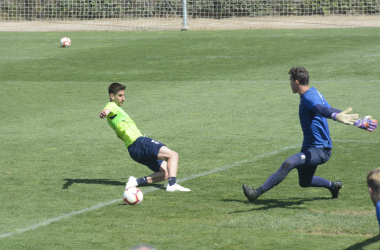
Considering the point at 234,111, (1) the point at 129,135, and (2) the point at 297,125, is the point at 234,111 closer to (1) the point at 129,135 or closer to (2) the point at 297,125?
(2) the point at 297,125

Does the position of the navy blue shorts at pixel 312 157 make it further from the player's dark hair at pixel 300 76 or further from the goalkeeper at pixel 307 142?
the player's dark hair at pixel 300 76

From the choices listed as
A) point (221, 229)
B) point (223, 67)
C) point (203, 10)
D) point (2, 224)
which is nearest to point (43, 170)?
point (2, 224)

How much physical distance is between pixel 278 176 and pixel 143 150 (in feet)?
7.09

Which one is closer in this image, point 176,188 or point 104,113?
point 104,113

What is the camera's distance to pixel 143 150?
326 inches

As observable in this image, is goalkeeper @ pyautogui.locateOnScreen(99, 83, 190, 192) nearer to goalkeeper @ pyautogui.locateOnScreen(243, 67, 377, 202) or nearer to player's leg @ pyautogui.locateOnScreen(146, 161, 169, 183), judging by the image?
player's leg @ pyautogui.locateOnScreen(146, 161, 169, 183)

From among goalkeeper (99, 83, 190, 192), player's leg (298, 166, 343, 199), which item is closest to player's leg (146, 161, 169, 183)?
goalkeeper (99, 83, 190, 192)

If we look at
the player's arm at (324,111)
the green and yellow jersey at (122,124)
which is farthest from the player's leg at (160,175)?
the player's arm at (324,111)

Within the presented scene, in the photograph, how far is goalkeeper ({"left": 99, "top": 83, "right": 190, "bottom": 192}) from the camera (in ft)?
27.0

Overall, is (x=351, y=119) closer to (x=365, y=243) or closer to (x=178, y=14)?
(x=365, y=243)

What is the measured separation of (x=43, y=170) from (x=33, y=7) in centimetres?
2665

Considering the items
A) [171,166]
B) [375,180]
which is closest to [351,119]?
[375,180]

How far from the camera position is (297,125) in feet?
42.8

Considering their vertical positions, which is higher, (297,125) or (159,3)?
(159,3)
